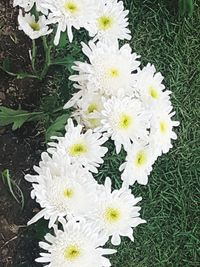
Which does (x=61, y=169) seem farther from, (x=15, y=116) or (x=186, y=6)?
(x=186, y=6)

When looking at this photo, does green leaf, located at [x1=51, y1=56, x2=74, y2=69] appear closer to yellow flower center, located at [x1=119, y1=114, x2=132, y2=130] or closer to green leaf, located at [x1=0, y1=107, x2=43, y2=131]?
green leaf, located at [x1=0, y1=107, x2=43, y2=131]

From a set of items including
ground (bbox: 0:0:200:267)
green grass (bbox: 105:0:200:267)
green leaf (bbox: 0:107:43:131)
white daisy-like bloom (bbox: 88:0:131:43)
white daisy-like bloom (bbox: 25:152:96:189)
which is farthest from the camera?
Result: green grass (bbox: 105:0:200:267)

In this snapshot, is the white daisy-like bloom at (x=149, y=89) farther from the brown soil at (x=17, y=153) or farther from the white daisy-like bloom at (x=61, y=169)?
the brown soil at (x=17, y=153)

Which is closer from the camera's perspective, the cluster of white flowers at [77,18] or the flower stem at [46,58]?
the cluster of white flowers at [77,18]

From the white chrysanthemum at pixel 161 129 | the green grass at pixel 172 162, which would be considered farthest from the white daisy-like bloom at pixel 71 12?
the green grass at pixel 172 162

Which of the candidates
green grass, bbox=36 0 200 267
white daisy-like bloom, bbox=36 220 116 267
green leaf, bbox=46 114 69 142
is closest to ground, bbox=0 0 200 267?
green grass, bbox=36 0 200 267

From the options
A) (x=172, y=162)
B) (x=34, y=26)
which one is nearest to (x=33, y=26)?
(x=34, y=26)

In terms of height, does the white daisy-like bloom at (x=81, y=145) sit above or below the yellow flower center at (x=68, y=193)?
above
